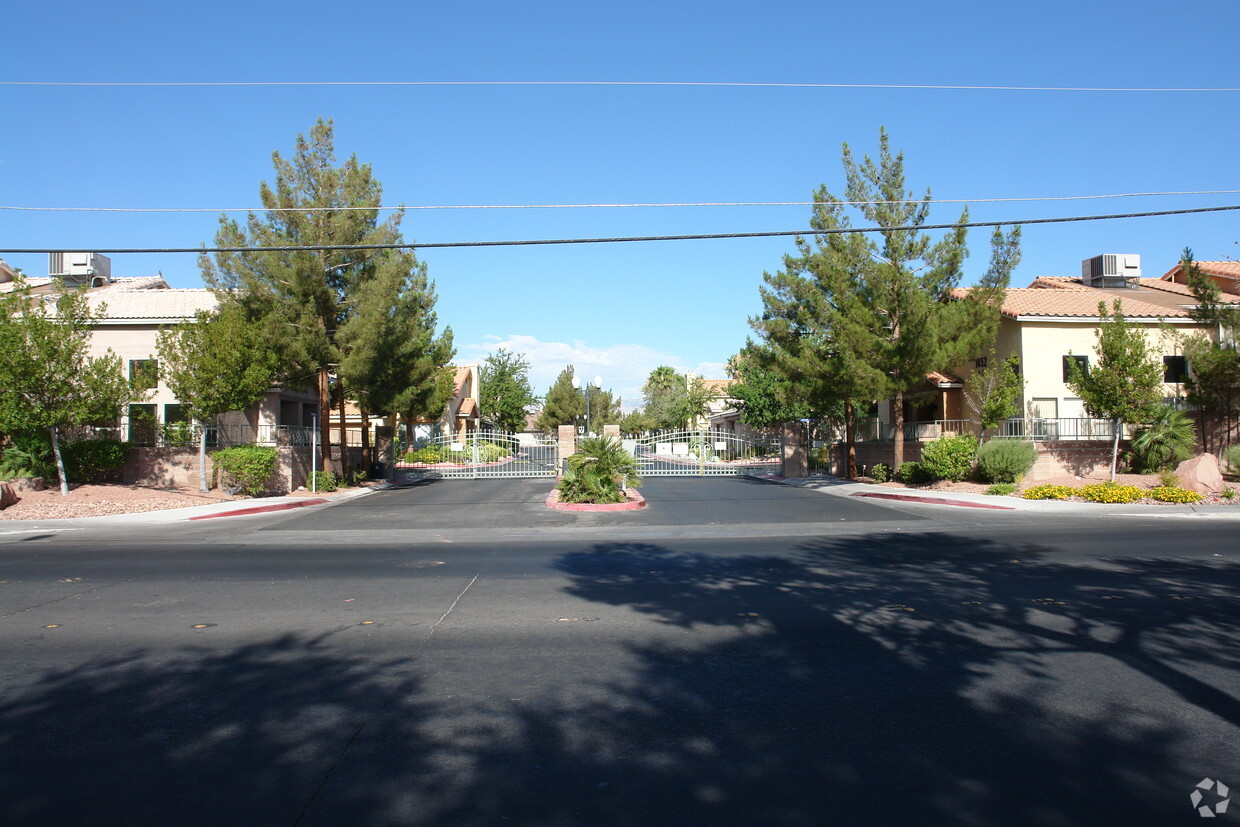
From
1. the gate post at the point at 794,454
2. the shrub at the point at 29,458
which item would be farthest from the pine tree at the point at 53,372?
the gate post at the point at 794,454

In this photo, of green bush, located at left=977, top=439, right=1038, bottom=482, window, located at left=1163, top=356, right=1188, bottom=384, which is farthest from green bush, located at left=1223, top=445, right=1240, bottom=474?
window, located at left=1163, top=356, right=1188, bottom=384

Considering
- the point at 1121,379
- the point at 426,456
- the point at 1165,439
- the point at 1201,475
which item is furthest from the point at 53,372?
the point at 1165,439

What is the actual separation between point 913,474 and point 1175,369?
1024 cm

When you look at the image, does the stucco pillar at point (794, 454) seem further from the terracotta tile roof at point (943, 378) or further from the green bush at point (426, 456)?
the green bush at point (426, 456)

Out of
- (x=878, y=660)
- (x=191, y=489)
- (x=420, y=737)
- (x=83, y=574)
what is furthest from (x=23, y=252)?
(x=878, y=660)

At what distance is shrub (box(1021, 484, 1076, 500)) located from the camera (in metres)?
22.5

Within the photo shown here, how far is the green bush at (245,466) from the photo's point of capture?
82.8ft

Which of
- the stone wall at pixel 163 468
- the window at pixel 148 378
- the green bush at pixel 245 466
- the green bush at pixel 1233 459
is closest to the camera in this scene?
the window at pixel 148 378

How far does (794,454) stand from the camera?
122 ft

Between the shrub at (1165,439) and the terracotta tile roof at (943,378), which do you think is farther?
the terracotta tile roof at (943,378)

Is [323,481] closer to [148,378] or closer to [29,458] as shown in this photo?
[148,378]

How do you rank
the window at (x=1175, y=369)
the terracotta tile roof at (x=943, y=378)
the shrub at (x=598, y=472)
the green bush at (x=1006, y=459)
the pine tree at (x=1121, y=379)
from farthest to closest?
the terracotta tile roof at (x=943, y=378), the window at (x=1175, y=369), the green bush at (x=1006, y=459), the pine tree at (x=1121, y=379), the shrub at (x=598, y=472)

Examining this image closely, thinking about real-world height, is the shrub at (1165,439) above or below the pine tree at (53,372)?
below

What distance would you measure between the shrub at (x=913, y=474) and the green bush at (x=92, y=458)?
23.8 meters
